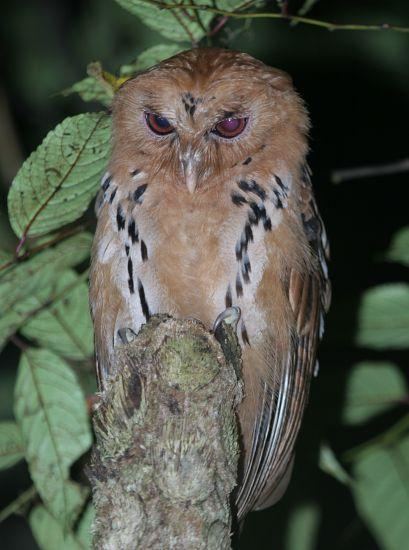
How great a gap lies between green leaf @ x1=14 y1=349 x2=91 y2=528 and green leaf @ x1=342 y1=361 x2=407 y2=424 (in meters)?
0.91

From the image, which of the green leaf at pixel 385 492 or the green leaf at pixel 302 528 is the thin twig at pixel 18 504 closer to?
the green leaf at pixel 302 528

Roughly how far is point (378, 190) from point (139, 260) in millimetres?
2899

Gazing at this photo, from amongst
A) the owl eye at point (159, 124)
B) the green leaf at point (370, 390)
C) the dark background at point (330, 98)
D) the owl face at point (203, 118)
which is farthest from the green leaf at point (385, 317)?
the dark background at point (330, 98)

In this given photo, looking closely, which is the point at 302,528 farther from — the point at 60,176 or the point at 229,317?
the point at 60,176

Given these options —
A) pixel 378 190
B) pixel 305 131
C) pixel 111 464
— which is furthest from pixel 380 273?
pixel 111 464

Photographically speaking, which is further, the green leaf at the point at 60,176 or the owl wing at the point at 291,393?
the owl wing at the point at 291,393

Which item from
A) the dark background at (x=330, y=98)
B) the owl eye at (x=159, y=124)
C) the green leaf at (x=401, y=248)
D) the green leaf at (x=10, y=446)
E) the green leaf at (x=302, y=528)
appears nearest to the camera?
the green leaf at (x=401, y=248)

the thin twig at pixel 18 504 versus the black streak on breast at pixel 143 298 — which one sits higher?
the black streak on breast at pixel 143 298

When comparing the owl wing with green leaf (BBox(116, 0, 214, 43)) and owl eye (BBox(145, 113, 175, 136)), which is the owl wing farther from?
green leaf (BBox(116, 0, 214, 43))

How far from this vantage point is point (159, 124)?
2.88 metres

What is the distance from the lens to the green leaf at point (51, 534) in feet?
8.87

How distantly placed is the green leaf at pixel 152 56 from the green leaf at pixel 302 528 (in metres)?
1.73

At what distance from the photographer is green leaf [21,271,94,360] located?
2.83m

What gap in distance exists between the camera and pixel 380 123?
17.6 feet
